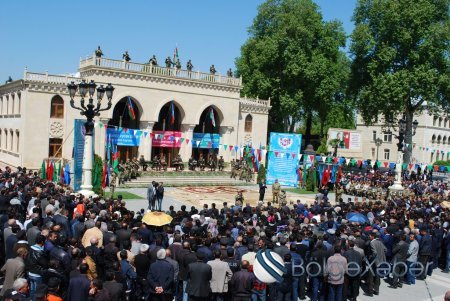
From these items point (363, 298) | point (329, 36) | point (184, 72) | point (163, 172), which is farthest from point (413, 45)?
point (363, 298)

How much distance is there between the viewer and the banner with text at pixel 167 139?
109ft

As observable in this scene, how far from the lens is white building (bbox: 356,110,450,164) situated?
58.2 metres

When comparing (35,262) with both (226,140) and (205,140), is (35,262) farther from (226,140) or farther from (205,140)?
(226,140)

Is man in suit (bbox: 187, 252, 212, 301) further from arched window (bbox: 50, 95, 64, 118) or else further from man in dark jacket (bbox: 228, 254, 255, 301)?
arched window (bbox: 50, 95, 64, 118)

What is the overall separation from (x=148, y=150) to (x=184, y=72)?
21.5 ft

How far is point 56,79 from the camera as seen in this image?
30172 millimetres

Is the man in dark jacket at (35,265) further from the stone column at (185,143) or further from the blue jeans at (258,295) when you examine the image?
the stone column at (185,143)

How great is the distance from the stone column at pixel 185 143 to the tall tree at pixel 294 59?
35.9ft

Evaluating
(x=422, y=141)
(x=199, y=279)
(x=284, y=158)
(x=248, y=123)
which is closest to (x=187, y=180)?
(x=284, y=158)

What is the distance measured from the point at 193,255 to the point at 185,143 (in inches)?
1021

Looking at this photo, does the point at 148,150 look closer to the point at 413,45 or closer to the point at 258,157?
the point at 258,157

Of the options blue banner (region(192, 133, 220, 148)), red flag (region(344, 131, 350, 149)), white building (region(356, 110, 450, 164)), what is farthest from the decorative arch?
white building (region(356, 110, 450, 164))

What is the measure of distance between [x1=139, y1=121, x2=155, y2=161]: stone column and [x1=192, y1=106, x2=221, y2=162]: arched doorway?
160 inches

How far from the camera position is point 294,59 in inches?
1631
